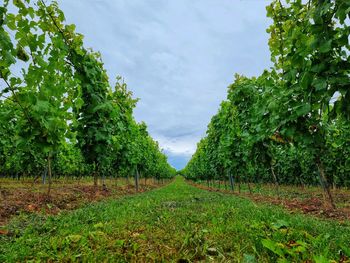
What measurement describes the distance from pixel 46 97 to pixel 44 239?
2565 millimetres

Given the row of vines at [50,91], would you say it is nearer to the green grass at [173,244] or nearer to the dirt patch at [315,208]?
the green grass at [173,244]

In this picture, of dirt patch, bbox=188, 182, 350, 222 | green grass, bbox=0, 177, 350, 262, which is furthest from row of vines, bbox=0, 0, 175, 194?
dirt patch, bbox=188, 182, 350, 222

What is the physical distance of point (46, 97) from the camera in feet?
16.4

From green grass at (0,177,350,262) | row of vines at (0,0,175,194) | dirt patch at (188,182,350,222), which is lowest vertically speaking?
dirt patch at (188,182,350,222)

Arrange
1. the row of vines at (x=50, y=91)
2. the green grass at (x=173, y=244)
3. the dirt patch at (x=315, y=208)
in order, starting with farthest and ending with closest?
1. the dirt patch at (x=315, y=208)
2. the row of vines at (x=50, y=91)
3. the green grass at (x=173, y=244)

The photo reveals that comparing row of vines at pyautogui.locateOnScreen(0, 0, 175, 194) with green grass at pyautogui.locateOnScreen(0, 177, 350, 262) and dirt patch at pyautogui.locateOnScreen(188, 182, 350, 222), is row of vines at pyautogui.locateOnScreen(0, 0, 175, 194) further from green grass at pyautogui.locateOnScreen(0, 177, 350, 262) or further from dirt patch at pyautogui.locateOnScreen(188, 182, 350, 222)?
dirt patch at pyautogui.locateOnScreen(188, 182, 350, 222)

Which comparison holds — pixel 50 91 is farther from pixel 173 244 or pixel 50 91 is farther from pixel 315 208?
pixel 315 208

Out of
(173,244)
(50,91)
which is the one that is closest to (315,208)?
(173,244)

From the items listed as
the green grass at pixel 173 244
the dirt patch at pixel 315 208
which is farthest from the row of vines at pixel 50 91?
the dirt patch at pixel 315 208

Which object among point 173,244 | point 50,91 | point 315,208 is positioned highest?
point 50,91

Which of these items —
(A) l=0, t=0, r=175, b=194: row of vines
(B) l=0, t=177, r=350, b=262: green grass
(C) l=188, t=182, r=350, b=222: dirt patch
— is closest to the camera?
(B) l=0, t=177, r=350, b=262: green grass

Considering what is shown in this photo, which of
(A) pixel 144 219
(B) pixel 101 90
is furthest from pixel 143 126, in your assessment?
(A) pixel 144 219

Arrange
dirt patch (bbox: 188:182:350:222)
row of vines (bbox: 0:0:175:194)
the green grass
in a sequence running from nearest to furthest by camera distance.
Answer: the green grass, row of vines (bbox: 0:0:175:194), dirt patch (bbox: 188:182:350:222)

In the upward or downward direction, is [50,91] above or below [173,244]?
above
